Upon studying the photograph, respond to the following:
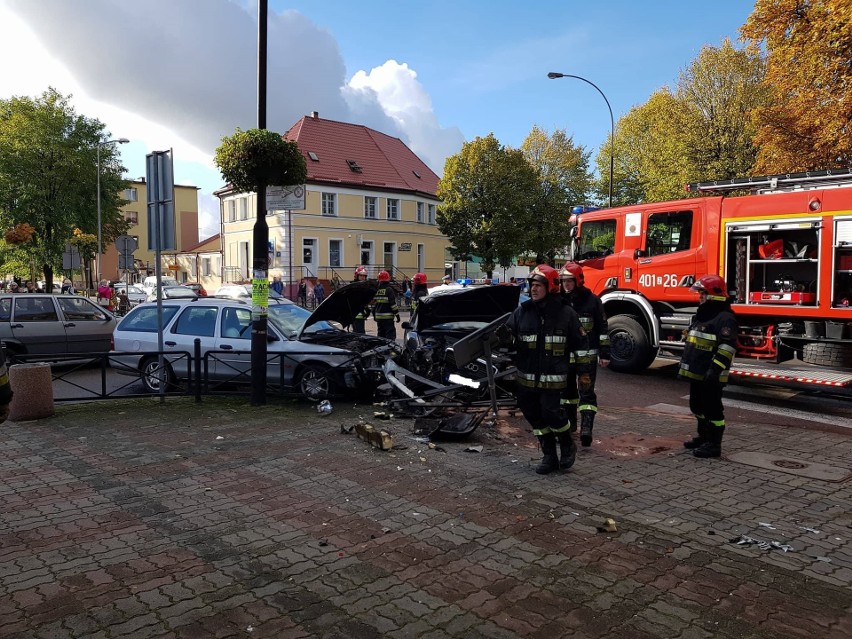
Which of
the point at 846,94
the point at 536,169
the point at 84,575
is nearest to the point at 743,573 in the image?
the point at 84,575

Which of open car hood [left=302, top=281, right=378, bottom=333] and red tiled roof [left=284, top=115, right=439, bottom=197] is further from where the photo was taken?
→ red tiled roof [left=284, top=115, right=439, bottom=197]

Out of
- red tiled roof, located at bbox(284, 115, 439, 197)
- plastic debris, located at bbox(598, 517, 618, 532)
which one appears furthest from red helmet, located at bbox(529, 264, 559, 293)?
red tiled roof, located at bbox(284, 115, 439, 197)

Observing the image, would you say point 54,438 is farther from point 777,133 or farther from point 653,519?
point 777,133

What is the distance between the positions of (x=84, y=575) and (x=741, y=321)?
31.9 ft

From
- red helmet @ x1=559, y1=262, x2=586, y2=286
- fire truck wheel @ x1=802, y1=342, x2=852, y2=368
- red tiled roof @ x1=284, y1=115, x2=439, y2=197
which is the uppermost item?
red tiled roof @ x1=284, y1=115, x2=439, y2=197

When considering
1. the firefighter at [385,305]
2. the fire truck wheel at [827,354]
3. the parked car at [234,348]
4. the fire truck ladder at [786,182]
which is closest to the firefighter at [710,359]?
the fire truck wheel at [827,354]

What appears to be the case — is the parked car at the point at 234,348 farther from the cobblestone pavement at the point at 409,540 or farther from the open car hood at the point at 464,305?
the cobblestone pavement at the point at 409,540

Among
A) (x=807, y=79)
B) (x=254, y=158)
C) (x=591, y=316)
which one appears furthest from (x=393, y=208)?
(x=591, y=316)

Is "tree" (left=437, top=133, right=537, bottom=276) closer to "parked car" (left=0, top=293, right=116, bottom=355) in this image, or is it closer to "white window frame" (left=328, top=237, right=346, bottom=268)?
"white window frame" (left=328, top=237, right=346, bottom=268)

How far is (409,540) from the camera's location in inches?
167

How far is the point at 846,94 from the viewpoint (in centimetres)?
1245

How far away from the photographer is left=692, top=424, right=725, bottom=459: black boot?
621 cm

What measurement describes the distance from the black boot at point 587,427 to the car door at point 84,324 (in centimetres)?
1036

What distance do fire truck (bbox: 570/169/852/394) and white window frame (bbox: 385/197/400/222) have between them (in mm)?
34981
